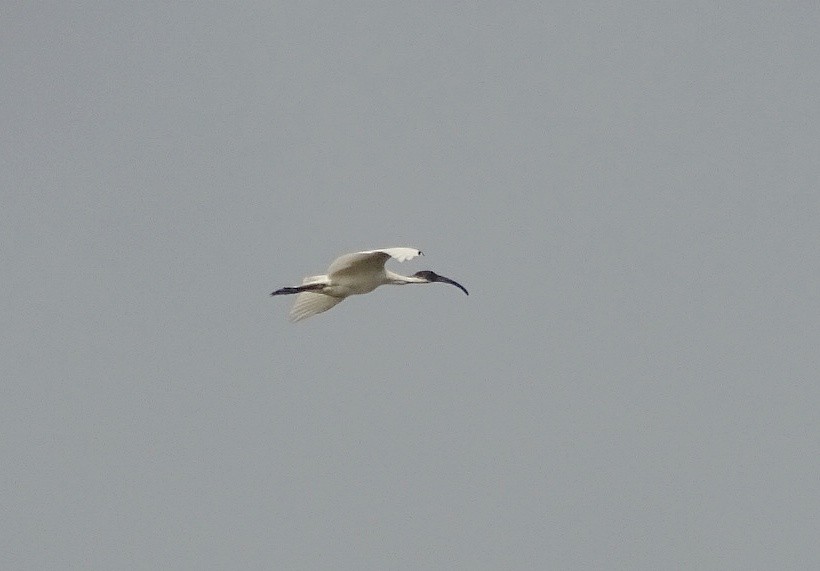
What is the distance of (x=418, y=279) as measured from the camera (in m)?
32.5

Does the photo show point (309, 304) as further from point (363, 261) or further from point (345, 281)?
point (363, 261)

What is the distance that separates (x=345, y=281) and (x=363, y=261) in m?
0.89

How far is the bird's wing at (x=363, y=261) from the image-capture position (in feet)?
96.5

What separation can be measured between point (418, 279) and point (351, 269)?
1.68m

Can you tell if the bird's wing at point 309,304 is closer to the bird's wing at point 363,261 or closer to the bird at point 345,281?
the bird at point 345,281

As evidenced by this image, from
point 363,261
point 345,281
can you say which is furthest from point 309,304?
point 363,261

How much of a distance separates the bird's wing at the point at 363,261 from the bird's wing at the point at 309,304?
1.35 m

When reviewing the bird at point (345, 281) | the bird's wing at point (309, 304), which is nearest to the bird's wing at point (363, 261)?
the bird at point (345, 281)

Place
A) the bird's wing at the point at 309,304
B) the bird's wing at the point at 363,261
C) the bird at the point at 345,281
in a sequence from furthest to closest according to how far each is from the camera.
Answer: the bird's wing at the point at 309,304 < the bird at the point at 345,281 < the bird's wing at the point at 363,261

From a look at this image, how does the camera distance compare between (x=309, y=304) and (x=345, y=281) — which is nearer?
(x=345, y=281)

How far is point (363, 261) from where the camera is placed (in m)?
30.7

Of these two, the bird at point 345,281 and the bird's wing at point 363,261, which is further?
the bird at point 345,281

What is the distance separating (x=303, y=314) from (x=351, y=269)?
2.15 m

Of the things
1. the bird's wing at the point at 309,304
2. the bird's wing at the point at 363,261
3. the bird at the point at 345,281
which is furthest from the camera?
the bird's wing at the point at 309,304
